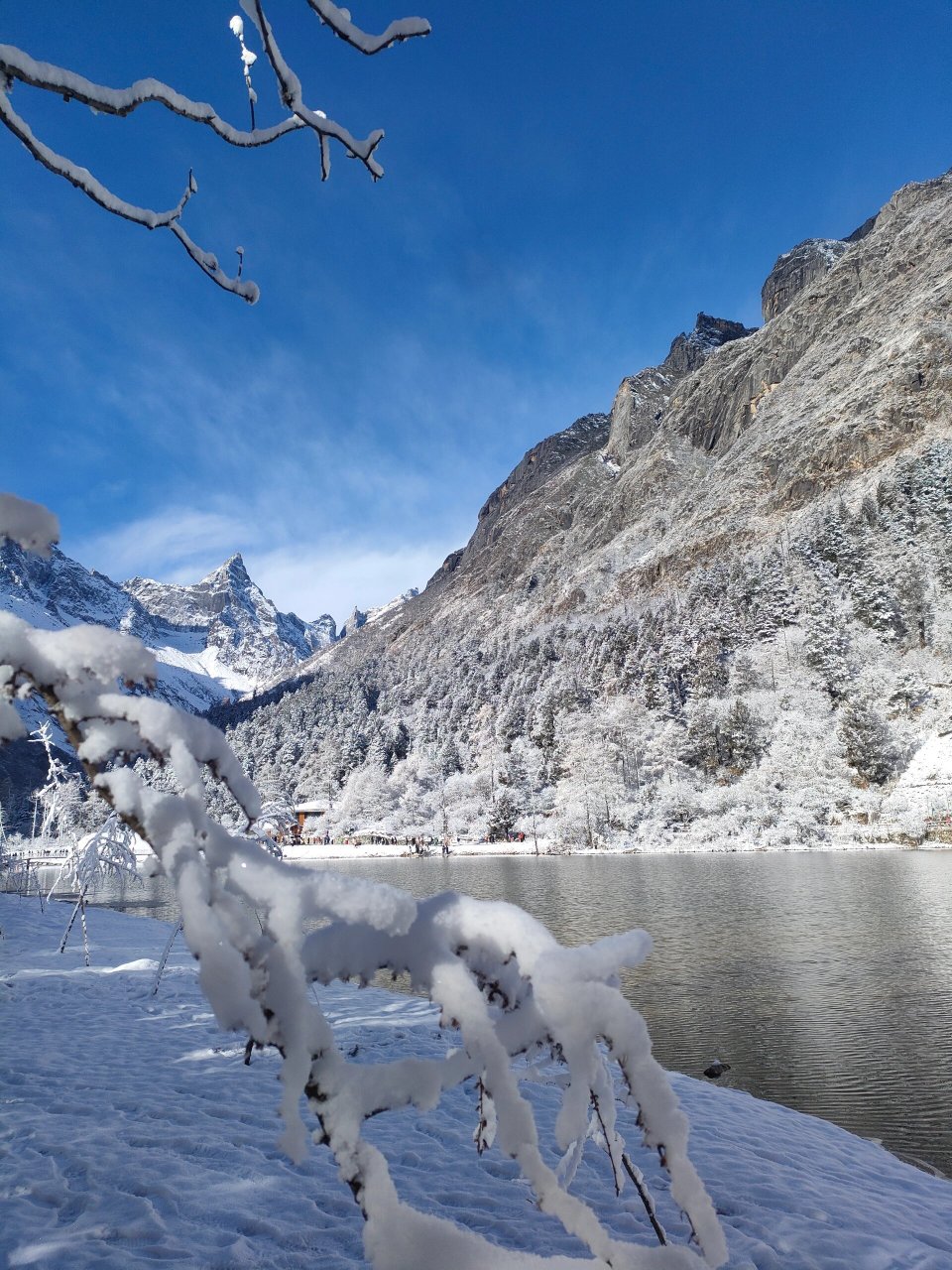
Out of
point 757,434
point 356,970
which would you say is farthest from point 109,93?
point 757,434

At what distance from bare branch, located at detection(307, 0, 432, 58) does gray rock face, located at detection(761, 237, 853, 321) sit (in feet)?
597

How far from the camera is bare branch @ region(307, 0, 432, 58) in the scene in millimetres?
1887

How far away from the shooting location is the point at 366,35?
6.53 ft

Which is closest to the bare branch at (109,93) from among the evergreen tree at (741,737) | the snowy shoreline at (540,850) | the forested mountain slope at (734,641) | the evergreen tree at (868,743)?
the snowy shoreline at (540,850)

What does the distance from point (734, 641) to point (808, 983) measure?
64652 mm

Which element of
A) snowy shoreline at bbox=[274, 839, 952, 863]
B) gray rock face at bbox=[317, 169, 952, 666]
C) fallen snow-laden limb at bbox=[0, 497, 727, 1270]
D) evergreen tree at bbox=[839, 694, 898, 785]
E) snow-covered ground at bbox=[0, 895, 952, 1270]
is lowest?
snowy shoreline at bbox=[274, 839, 952, 863]

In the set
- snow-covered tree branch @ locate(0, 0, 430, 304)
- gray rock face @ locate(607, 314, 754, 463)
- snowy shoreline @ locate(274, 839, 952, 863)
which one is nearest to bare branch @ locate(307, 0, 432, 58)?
snow-covered tree branch @ locate(0, 0, 430, 304)

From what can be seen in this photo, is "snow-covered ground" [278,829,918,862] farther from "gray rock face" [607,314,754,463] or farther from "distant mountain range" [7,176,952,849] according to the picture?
"gray rock face" [607,314,754,463]

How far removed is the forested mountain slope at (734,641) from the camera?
177ft

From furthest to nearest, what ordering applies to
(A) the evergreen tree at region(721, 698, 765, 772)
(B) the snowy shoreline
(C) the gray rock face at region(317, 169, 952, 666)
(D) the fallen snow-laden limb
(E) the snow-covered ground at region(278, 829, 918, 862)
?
(C) the gray rock face at region(317, 169, 952, 666), (A) the evergreen tree at region(721, 698, 765, 772), (E) the snow-covered ground at region(278, 829, 918, 862), (B) the snowy shoreline, (D) the fallen snow-laden limb

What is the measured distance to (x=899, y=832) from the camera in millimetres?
42000

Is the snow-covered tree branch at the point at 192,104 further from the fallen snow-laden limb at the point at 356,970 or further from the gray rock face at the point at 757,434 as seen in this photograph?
the gray rock face at the point at 757,434

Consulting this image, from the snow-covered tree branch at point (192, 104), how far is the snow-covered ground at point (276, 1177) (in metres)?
5.11

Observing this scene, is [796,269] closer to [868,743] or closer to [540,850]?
[868,743]
